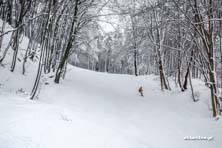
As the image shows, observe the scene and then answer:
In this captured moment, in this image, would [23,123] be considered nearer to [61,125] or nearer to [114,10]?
[61,125]

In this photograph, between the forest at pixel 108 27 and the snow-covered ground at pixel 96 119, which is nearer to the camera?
the snow-covered ground at pixel 96 119

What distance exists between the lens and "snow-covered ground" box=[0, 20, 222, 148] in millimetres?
3311

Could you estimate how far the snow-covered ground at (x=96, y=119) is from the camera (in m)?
3.31

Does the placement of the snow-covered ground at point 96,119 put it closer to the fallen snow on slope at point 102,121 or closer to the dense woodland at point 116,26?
the fallen snow on slope at point 102,121

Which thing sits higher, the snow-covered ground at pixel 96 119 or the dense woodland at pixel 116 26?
the dense woodland at pixel 116 26

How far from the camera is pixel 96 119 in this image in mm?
6148

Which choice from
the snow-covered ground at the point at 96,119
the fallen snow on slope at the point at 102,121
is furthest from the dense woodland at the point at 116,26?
the fallen snow on slope at the point at 102,121

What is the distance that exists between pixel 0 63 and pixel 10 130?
634cm

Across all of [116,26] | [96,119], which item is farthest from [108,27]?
[96,119]

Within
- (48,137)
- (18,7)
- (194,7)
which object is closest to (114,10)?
(194,7)

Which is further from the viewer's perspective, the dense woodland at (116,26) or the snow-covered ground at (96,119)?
the dense woodland at (116,26)

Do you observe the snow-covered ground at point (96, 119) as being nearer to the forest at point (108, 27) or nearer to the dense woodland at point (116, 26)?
the forest at point (108, 27)

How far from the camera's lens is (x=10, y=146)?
2.67 metres

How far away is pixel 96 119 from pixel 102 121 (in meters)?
0.23
